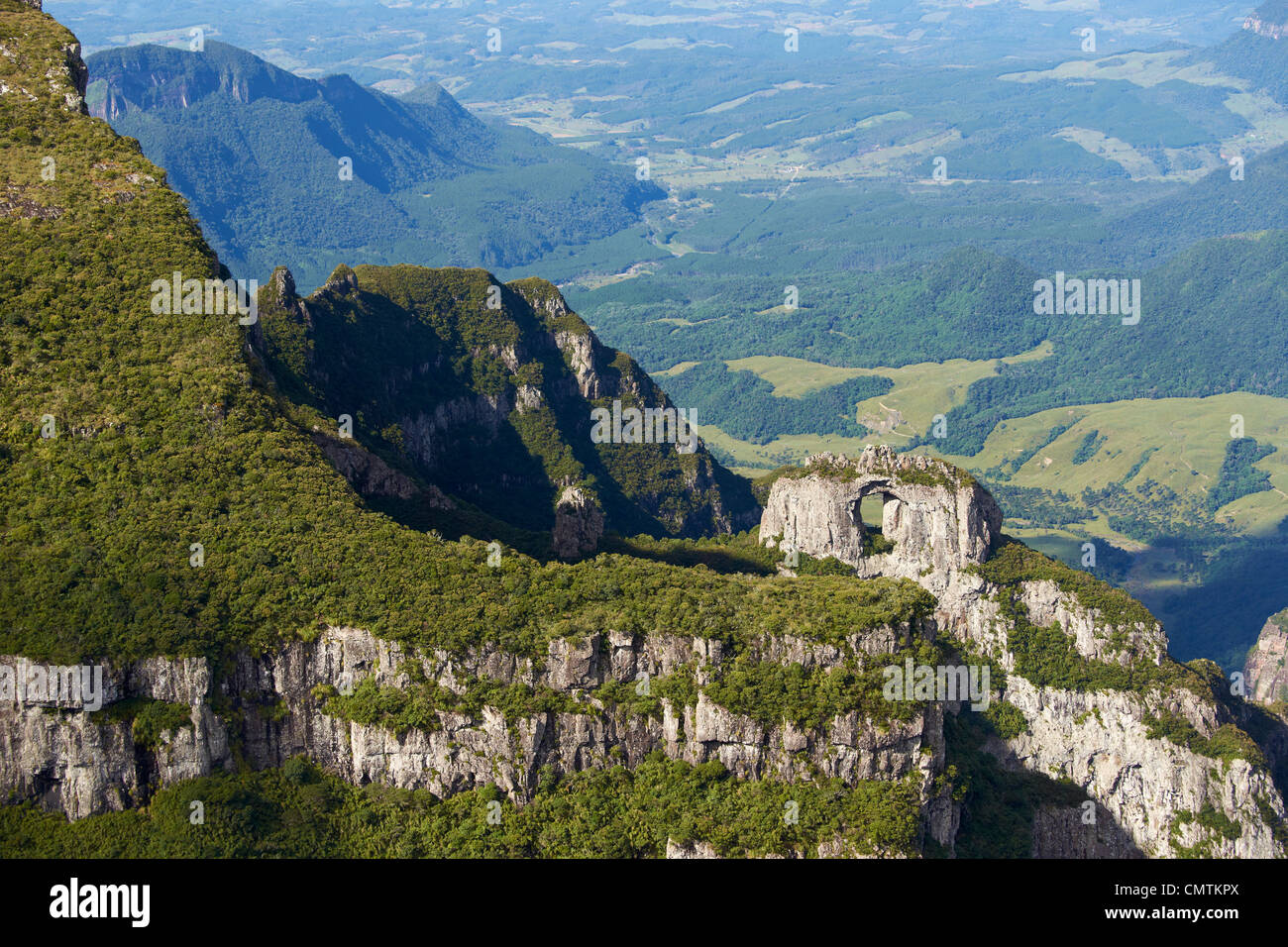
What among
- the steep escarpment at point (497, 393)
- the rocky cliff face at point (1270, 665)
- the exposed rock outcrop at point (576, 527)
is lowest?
the rocky cliff face at point (1270, 665)

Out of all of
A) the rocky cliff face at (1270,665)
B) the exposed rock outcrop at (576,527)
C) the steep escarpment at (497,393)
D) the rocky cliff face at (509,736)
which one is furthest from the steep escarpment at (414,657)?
the rocky cliff face at (1270,665)

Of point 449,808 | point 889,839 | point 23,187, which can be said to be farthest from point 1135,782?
point 23,187

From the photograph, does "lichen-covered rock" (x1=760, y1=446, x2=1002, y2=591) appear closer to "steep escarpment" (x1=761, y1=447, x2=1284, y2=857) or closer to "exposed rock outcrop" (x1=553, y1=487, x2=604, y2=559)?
"steep escarpment" (x1=761, y1=447, x2=1284, y2=857)

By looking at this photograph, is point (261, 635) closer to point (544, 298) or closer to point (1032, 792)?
point (1032, 792)

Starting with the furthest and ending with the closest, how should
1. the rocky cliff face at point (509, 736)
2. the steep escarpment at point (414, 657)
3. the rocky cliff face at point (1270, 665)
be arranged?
the rocky cliff face at point (1270, 665) → the steep escarpment at point (414, 657) → the rocky cliff face at point (509, 736)

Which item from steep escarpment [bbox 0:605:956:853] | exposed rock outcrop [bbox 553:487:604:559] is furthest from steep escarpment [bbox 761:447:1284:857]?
steep escarpment [bbox 0:605:956:853]

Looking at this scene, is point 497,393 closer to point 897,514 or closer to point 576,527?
point 576,527

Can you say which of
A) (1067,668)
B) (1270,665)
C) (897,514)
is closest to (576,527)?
(897,514)

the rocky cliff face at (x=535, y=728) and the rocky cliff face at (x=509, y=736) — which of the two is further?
the rocky cliff face at (x=535, y=728)

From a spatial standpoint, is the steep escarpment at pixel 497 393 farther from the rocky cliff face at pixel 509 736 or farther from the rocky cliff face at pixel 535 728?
the rocky cliff face at pixel 509 736

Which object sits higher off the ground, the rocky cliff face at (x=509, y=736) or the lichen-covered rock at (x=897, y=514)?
the lichen-covered rock at (x=897, y=514)
